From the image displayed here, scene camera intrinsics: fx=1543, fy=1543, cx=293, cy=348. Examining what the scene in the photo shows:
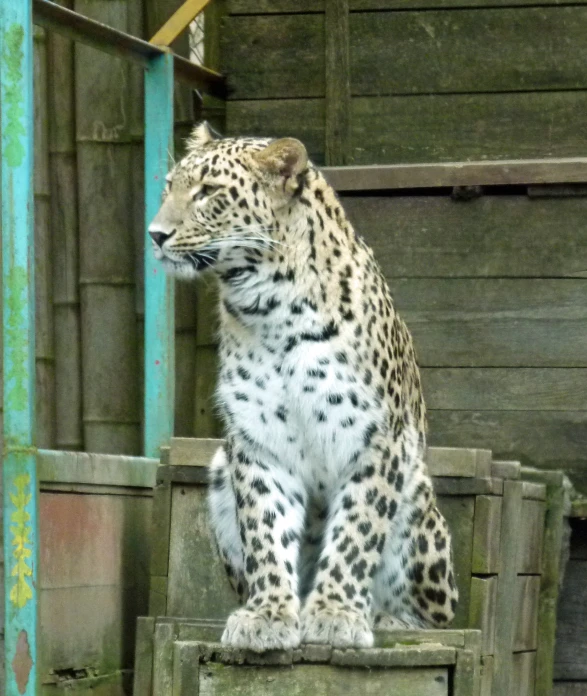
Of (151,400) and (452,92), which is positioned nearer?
(151,400)

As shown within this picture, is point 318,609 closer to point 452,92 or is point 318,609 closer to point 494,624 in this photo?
point 494,624

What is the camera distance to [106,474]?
5.69m

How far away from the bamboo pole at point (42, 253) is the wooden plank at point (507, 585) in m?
2.17

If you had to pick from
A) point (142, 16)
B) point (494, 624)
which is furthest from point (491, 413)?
point (142, 16)

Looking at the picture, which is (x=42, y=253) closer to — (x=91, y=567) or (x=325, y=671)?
(x=91, y=567)

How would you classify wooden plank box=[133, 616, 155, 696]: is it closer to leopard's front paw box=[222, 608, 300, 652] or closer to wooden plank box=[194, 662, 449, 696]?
leopard's front paw box=[222, 608, 300, 652]

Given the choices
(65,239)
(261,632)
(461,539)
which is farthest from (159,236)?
(65,239)

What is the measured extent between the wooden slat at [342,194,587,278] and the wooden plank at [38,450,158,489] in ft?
4.73

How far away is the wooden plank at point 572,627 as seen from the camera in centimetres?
682

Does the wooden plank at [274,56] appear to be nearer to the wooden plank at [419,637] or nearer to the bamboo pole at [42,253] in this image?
the bamboo pole at [42,253]

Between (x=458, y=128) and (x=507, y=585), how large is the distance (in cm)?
203

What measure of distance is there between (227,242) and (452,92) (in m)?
2.21

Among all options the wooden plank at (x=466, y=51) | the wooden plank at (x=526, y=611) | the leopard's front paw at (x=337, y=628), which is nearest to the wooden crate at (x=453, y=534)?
the wooden plank at (x=526, y=611)

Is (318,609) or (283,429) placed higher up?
(283,429)
